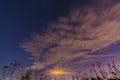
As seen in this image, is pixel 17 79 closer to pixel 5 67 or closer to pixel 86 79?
pixel 5 67

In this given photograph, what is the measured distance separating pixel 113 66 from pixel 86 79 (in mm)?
11420

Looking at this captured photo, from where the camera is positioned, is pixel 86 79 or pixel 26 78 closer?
pixel 26 78

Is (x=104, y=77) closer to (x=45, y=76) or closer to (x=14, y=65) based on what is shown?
(x=45, y=76)

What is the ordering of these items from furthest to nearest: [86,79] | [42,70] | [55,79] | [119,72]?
[55,79] < [42,70] < [86,79] < [119,72]

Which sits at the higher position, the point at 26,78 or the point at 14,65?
the point at 14,65

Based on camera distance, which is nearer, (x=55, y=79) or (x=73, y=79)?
(x=73, y=79)

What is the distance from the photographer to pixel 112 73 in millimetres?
53969

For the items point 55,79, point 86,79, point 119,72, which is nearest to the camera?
point 119,72

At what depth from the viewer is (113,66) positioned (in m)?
56.1

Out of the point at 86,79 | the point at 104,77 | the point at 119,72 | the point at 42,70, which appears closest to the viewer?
the point at 119,72

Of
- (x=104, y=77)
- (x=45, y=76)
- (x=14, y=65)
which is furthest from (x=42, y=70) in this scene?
(x=104, y=77)

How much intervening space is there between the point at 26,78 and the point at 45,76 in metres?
18.9

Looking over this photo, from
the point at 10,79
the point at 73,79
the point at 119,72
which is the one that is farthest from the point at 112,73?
the point at 10,79

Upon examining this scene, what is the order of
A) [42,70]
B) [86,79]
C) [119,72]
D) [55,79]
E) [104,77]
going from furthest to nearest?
[55,79] < [42,70] < [86,79] < [104,77] < [119,72]
